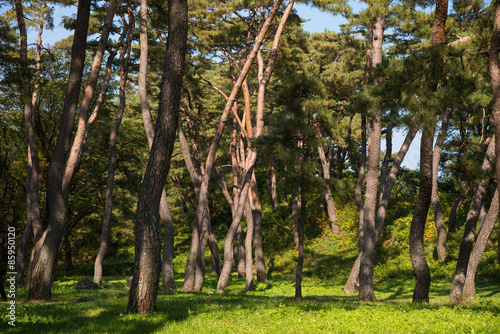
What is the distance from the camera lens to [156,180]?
24.8ft

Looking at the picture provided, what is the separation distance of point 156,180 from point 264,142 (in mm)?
7152

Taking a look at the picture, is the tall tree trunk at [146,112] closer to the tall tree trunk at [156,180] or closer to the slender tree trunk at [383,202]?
the tall tree trunk at [156,180]

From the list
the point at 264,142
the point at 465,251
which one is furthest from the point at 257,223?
the point at 465,251

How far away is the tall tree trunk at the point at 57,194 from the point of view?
9.80 m

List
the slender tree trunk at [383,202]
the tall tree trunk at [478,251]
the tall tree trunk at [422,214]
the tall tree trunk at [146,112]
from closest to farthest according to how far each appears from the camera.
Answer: the tall tree trunk at [422,214] < the tall tree trunk at [478,251] < the tall tree trunk at [146,112] < the slender tree trunk at [383,202]

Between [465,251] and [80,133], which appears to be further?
[465,251]

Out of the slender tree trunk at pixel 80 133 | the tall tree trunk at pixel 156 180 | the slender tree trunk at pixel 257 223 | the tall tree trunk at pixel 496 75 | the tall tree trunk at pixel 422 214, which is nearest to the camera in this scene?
the tall tree trunk at pixel 156 180

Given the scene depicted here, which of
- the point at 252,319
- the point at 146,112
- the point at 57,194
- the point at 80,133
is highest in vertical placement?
the point at 146,112

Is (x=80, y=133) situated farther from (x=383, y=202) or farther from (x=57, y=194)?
(x=383, y=202)

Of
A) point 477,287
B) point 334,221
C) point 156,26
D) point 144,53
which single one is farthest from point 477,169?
point 334,221

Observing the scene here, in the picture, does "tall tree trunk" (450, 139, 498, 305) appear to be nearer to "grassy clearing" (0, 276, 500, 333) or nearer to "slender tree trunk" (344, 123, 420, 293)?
"slender tree trunk" (344, 123, 420, 293)

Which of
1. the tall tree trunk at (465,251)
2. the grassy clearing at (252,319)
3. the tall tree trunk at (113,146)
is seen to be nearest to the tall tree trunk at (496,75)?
the grassy clearing at (252,319)

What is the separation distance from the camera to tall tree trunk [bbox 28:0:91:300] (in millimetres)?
9797

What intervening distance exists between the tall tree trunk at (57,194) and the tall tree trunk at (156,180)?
12.0 ft
